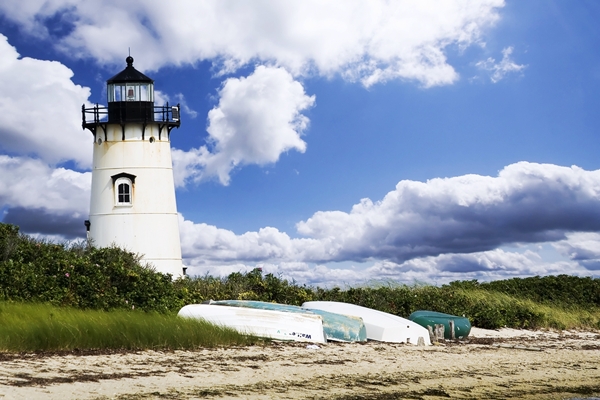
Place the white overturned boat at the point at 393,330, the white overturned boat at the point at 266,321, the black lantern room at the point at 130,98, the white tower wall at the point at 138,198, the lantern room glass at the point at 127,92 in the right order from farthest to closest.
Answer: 1. the lantern room glass at the point at 127,92
2. the black lantern room at the point at 130,98
3. the white tower wall at the point at 138,198
4. the white overturned boat at the point at 393,330
5. the white overturned boat at the point at 266,321

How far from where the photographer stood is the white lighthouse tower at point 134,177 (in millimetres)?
25766

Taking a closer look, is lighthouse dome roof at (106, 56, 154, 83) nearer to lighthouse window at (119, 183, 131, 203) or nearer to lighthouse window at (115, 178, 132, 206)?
lighthouse window at (115, 178, 132, 206)

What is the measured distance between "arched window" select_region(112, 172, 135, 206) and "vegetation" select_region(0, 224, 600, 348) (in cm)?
630

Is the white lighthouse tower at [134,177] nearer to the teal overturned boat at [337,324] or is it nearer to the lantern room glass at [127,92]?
the lantern room glass at [127,92]

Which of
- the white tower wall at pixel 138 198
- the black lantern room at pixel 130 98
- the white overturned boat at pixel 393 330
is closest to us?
the white overturned boat at pixel 393 330

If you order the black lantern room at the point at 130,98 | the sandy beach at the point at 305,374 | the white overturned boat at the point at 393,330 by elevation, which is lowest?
the sandy beach at the point at 305,374

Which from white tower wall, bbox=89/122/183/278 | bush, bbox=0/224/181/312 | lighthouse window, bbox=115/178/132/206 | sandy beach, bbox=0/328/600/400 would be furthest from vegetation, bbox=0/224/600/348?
lighthouse window, bbox=115/178/132/206

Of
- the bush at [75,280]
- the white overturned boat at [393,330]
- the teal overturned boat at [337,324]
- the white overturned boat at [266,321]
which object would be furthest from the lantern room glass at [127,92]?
the white overturned boat at [393,330]

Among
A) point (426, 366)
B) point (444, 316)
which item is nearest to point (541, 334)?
point (444, 316)

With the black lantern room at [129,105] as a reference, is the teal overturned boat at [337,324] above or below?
below

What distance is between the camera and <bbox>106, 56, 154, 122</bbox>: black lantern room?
26.3 metres

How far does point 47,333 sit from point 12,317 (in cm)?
173

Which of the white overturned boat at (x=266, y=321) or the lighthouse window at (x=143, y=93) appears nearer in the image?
the white overturned boat at (x=266, y=321)

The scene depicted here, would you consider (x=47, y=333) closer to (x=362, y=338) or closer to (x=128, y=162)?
(x=362, y=338)
